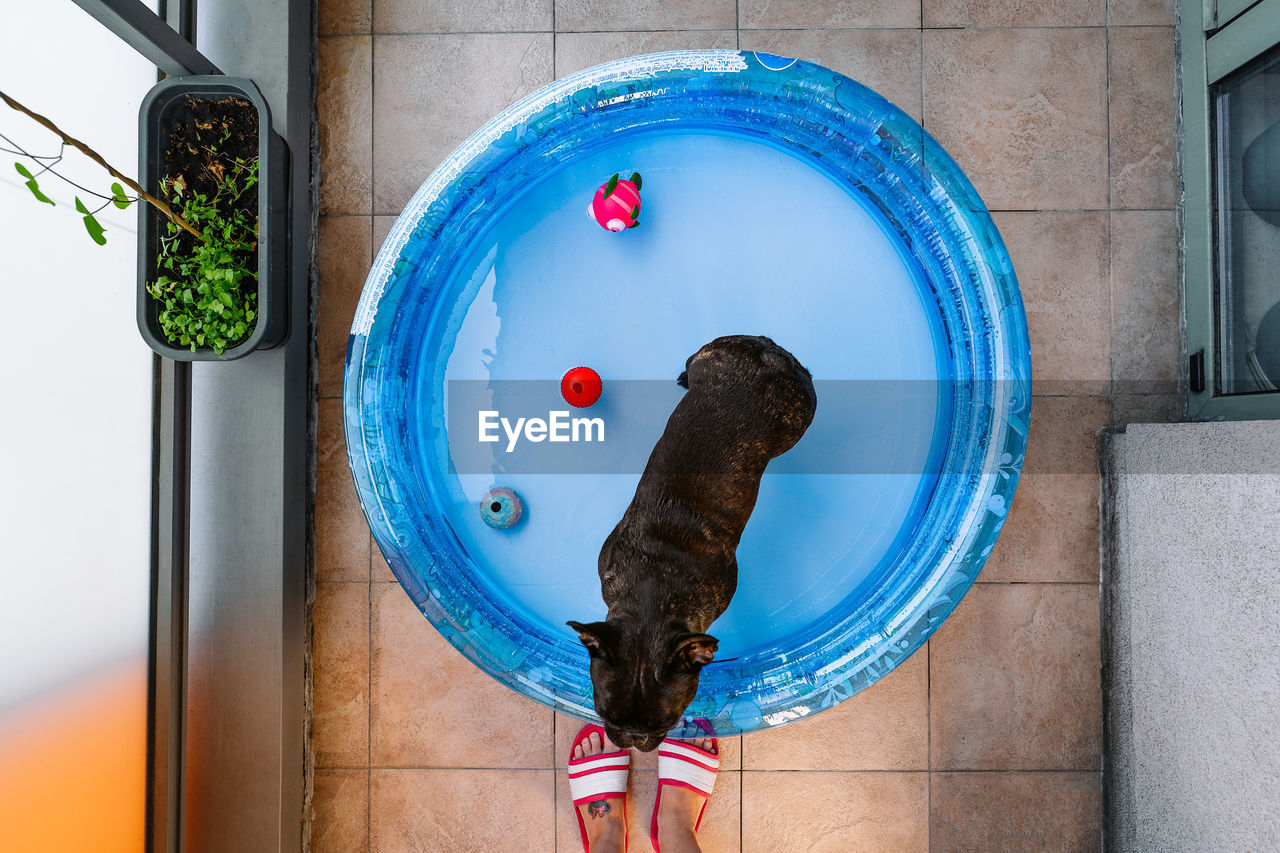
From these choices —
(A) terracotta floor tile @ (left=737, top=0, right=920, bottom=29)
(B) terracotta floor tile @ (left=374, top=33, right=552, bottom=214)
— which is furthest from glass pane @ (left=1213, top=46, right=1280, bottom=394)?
(B) terracotta floor tile @ (left=374, top=33, right=552, bottom=214)

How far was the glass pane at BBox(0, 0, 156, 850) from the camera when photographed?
1.60m

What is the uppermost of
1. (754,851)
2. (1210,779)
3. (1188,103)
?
(1188,103)

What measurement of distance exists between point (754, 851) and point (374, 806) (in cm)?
134

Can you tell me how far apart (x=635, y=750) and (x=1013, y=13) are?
2853 mm

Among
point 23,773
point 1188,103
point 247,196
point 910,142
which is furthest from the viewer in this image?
point 1188,103

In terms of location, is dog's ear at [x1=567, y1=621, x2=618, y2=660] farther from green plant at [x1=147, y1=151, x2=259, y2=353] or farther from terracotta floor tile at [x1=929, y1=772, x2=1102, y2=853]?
terracotta floor tile at [x1=929, y1=772, x2=1102, y2=853]

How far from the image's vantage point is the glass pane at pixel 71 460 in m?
1.60

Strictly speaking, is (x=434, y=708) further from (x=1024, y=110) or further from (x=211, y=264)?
(x=1024, y=110)

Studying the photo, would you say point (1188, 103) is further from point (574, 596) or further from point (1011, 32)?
point (574, 596)

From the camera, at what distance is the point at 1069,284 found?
2.34 metres

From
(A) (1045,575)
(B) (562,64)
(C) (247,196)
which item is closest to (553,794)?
(A) (1045,575)

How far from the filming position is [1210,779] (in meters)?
1.91

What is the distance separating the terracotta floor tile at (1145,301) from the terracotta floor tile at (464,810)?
2473 millimetres
